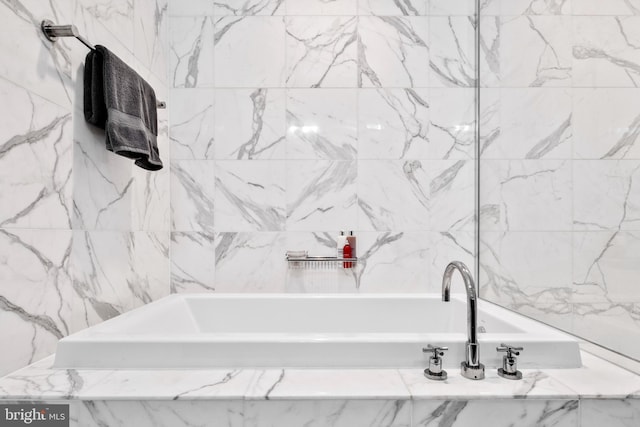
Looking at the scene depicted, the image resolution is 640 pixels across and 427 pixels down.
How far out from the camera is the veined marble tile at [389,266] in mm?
2203

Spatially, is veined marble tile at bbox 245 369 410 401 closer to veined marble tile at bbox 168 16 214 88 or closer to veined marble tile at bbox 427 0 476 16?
veined marble tile at bbox 168 16 214 88

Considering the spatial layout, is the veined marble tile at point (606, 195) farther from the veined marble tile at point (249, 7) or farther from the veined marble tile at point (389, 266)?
the veined marble tile at point (249, 7)

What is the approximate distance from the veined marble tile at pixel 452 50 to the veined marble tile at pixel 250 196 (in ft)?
3.56

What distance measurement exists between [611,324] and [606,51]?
0.89 metres

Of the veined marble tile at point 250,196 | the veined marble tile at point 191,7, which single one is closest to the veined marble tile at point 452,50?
the veined marble tile at point 250,196

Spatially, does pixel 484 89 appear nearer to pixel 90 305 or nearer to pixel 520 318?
pixel 520 318

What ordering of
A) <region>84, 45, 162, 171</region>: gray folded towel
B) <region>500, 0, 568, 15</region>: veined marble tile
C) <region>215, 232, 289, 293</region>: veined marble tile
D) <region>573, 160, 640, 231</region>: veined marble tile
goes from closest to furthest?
<region>573, 160, 640, 231</region>: veined marble tile, <region>84, 45, 162, 171</region>: gray folded towel, <region>500, 0, 568, 15</region>: veined marble tile, <region>215, 232, 289, 293</region>: veined marble tile

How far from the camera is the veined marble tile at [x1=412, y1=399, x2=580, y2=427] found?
3.22 feet

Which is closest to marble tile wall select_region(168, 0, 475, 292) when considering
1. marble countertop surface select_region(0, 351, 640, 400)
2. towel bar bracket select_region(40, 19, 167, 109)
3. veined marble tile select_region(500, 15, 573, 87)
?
veined marble tile select_region(500, 15, 573, 87)

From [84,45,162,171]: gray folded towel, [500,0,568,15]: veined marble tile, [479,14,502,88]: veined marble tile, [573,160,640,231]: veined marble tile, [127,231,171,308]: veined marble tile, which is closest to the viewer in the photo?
[573,160,640,231]: veined marble tile

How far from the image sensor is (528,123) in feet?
5.96

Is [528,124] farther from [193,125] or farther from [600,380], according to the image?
[193,125]

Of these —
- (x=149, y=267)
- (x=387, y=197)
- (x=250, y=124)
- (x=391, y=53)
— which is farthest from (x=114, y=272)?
(x=391, y=53)

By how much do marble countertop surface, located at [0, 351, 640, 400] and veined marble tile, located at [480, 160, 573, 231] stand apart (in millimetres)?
661
